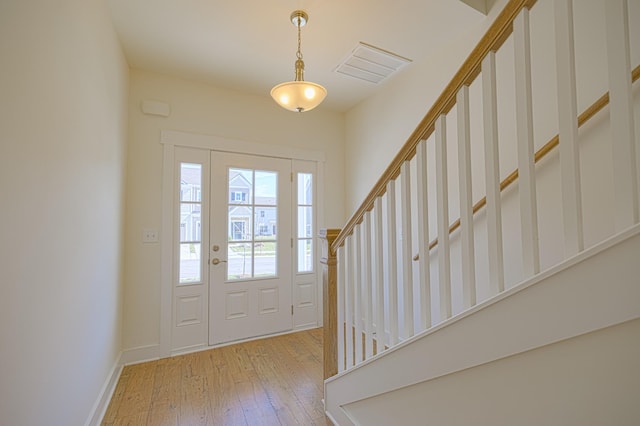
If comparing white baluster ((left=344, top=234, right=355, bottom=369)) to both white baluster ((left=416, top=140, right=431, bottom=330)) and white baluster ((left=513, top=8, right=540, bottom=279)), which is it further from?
white baluster ((left=513, top=8, right=540, bottom=279))

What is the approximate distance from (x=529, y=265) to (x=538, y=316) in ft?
0.43

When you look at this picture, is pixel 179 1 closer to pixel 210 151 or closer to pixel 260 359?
pixel 210 151

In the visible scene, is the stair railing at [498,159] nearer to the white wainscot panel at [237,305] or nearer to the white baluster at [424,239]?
the white baluster at [424,239]

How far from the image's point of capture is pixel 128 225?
8.42 feet

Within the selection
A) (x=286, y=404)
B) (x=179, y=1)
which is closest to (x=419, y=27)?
(x=179, y=1)

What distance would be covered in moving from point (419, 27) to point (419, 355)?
88.7 inches

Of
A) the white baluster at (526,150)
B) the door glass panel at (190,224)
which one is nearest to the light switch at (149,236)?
the door glass panel at (190,224)

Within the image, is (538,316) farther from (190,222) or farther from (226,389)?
(190,222)

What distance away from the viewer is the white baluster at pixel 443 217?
1.02 metres

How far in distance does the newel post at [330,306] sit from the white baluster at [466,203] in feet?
2.95

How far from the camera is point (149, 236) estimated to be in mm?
2635

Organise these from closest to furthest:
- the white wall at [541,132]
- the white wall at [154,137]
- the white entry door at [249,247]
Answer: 1. the white wall at [541,132]
2. the white wall at [154,137]
3. the white entry door at [249,247]

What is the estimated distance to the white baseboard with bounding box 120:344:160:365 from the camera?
8.15 ft

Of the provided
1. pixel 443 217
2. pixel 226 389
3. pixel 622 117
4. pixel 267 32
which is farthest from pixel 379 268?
pixel 267 32
